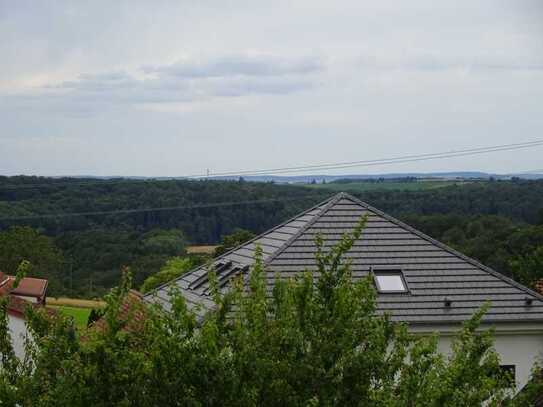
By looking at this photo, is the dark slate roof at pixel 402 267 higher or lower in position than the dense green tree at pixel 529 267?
higher

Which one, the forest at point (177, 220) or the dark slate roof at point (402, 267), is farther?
the forest at point (177, 220)

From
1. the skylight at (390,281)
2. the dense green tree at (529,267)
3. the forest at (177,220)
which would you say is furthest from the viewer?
the forest at (177,220)

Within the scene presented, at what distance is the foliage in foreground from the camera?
830 cm

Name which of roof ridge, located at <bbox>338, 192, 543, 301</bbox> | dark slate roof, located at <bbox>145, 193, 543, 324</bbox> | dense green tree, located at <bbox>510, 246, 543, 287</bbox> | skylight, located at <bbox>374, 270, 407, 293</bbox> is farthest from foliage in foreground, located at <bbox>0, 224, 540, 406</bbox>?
dense green tree, located at <bbox>510, 246, 543, 287</bbox>

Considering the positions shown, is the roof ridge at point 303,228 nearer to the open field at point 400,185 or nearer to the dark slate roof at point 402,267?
the dark slate roof at point 402,267

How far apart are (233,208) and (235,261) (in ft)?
172

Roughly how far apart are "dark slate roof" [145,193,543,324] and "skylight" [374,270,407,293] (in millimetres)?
130

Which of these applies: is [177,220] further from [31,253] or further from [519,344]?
[519,344]

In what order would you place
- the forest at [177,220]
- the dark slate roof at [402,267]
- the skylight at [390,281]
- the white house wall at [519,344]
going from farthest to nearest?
the forest at [177,220], the skylight at [390,281], the dark slate roof at [402,267], the white house wall at [519,344]

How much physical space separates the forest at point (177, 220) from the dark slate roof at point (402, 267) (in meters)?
20.3

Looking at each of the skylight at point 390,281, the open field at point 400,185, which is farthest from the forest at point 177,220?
the skylight at point 390,281

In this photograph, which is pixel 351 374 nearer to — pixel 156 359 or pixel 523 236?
pixel 156 359

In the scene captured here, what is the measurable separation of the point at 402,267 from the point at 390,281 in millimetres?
594

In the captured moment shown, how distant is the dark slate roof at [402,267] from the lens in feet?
60.1
